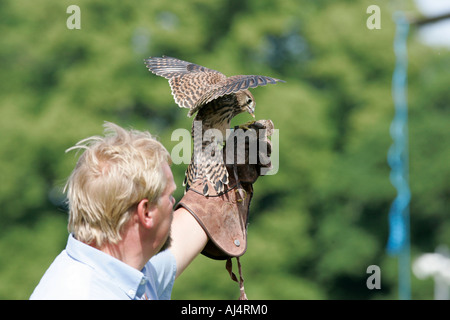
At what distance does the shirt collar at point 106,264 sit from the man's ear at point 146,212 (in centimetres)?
14

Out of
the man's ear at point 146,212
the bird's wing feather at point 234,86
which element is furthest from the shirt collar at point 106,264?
the bird's wing feather at point 234,86

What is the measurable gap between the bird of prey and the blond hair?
79 cm

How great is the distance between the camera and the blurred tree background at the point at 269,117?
40.0 ft

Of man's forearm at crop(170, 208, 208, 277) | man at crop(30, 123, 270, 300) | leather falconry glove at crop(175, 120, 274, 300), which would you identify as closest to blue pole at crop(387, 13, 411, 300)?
leather falconry glove at crop(175, 120, 274, 300)

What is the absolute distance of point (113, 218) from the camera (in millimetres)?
1858

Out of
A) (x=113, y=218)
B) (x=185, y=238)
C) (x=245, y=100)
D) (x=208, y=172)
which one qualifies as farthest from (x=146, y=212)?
(x=245, y=100)

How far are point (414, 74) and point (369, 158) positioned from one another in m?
2.96

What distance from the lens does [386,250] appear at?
46.1ft

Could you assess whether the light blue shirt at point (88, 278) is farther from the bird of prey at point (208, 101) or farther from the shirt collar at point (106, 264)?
the bird of prey at point (208, 101)

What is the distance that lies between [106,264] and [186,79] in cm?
190

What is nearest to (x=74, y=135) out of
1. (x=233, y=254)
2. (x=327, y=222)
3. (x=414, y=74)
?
(x=327, y=222)

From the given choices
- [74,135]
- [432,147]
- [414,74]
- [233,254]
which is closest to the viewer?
[233,254]

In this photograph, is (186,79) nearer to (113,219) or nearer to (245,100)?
(245,100)

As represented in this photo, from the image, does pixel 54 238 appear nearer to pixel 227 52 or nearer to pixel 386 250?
pixel 227 52
